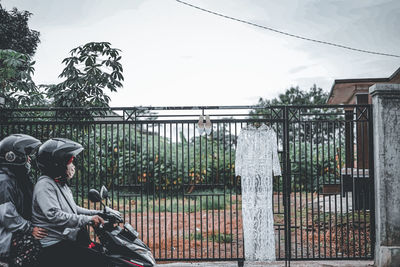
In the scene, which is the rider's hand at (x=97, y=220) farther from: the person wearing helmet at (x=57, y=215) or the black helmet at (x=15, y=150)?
the black helmet at (x=15, y=150)

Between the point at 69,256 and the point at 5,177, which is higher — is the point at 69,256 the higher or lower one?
the lower one

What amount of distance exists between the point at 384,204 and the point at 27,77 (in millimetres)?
7093

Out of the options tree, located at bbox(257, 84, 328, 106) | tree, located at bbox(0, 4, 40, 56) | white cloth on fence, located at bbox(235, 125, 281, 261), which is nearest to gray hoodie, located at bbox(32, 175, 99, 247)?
white cloth on fence, located at bbox(235, 125, 281, 261)

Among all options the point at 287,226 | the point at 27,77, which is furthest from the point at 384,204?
the point at 27,77

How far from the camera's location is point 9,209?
302cm

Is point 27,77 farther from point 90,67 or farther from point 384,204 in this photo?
point 384,204

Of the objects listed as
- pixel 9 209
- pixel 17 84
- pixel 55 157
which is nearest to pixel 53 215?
pixel 9 209

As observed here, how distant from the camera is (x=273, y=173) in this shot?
605 centimetres

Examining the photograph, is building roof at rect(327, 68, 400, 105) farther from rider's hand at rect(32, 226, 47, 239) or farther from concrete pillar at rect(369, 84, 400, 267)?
rider's hand at rect(32, 226, 47, 239)

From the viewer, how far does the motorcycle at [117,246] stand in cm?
305

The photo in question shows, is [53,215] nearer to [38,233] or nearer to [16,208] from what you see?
[38,233]

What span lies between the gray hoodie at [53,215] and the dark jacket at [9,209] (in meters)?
0.13

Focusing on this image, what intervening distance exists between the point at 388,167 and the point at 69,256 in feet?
15.4

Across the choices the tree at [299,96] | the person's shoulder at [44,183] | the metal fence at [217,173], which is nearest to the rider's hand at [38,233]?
the person's shoulder at [44,183]
